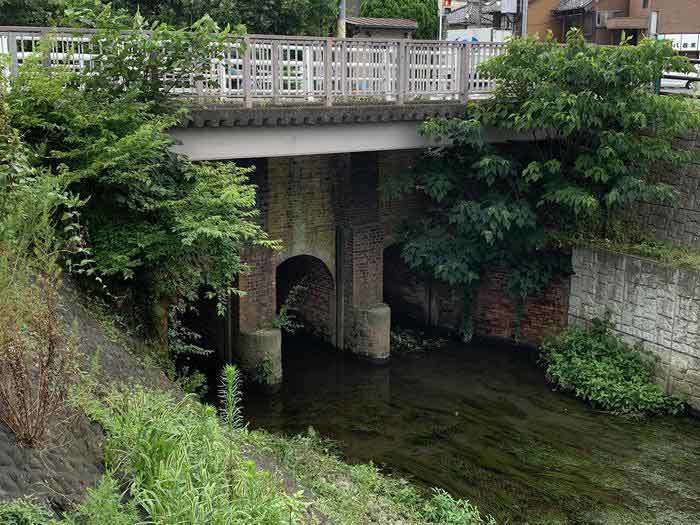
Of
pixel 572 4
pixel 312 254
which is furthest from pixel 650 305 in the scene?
pixel 572 4

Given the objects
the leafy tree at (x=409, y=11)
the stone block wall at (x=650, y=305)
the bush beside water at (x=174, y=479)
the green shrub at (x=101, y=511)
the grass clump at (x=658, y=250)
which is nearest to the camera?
the green shrub at (x=101, y=511)

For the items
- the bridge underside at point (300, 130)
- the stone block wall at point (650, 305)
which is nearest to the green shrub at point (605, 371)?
the stone block wall at point (650, 305)

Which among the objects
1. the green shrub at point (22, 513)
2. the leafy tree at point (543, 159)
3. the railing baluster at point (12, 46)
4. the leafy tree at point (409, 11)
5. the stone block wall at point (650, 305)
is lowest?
the stone block wall at point (650, 305)

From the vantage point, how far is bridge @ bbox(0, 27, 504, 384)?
1255cm

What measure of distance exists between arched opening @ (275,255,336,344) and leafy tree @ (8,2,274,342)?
265 inches

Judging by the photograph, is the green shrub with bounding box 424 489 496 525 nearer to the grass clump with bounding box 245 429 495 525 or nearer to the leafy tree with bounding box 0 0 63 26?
the grass clump with bounding box 245 429 495 525

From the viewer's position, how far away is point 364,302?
17422mm

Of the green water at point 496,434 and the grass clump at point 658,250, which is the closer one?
the green water at point 496,434

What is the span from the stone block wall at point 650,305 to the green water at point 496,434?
0.97 m

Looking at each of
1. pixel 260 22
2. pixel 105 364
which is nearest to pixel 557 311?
pixel 260 22

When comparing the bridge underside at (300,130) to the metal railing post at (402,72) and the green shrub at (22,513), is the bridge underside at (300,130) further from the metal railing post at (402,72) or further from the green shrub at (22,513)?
the green shrub at (22,513)

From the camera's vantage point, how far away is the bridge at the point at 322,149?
12547 millimetres

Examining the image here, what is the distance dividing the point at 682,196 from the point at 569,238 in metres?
2.21

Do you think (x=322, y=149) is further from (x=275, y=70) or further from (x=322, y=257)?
(x=322, y=257)
